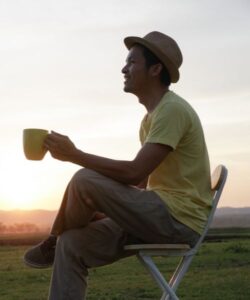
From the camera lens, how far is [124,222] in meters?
4.21

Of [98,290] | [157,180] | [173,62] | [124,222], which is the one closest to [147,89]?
[173,62]

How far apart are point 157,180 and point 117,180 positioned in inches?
13.1

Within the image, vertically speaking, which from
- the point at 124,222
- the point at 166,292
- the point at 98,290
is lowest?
the point at 98,290

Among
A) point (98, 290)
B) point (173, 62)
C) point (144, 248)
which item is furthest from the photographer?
point (98, 290)

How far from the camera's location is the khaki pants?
413cm

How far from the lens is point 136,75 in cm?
458

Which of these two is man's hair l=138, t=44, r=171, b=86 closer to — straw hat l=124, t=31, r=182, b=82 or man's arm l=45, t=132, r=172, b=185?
straw hat l=124, t=31, r=182, b=82

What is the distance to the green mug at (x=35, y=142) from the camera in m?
4.32

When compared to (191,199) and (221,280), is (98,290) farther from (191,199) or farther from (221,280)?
(191,199)

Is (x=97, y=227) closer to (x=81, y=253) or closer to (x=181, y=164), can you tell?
(x=81, y=253)

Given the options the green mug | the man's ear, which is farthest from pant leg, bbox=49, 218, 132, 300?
the man's ear

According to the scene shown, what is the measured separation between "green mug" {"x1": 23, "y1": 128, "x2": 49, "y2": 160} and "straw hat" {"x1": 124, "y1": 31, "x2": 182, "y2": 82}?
0.75 meters

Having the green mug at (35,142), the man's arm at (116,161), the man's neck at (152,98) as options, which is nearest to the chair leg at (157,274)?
the man's arm at (116,161)

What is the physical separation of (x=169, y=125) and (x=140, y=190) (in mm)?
368
